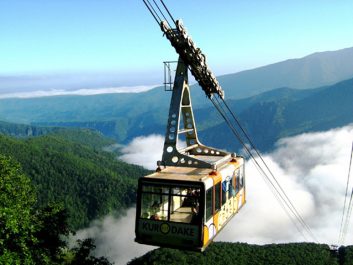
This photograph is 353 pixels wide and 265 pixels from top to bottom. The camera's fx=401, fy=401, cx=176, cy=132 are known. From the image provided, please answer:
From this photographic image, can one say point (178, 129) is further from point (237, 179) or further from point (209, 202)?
point (237, 179)

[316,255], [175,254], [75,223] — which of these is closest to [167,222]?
[175,254]

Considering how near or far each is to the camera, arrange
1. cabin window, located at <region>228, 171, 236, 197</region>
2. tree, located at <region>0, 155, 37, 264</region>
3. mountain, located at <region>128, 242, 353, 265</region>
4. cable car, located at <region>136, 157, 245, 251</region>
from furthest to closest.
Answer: mountain, located at <region>128, 242, 353, 265</region>
tree, located at <region>0, 155, 37, 264</region>
cabin window, located at <region>228, 171, 236, 197</region>
cable car, located at <region>136, 157, 245, 251</region>

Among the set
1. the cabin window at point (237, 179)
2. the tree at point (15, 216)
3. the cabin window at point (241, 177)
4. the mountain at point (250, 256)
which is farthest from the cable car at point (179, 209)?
the mountain at point (250, 256)

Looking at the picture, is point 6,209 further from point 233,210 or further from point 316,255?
point 316,255

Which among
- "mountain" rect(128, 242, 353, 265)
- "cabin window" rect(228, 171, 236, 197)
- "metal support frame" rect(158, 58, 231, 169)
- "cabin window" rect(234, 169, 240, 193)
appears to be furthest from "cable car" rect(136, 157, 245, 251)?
"mountain" rect(128, 242, 353, 265)

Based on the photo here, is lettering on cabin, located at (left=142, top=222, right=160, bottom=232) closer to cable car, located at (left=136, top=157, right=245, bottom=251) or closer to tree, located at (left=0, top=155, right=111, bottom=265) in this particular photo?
cable car, located at (left=136, top=157, right=245, bottom=251)
